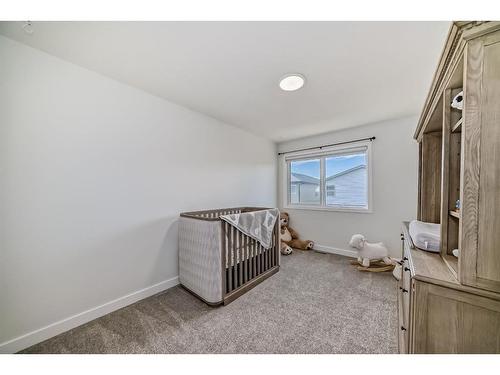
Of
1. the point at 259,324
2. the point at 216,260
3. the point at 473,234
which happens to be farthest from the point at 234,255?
the point at 473,234

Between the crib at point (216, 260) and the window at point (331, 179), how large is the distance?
1.73 metres

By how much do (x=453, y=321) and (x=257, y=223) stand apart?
5.45 ft

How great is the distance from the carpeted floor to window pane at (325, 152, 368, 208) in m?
1.31

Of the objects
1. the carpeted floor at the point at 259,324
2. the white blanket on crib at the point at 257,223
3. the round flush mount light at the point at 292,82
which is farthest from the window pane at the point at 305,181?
the round flush mount light at the point at 292,82

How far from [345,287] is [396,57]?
2225 mm

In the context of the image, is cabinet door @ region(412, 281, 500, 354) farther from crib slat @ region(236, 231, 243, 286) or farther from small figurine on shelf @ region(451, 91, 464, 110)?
crib slat @ region(236, 231, 243, 286)

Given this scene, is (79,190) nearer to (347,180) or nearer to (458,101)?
(458,101)

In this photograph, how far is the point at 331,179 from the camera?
340cm

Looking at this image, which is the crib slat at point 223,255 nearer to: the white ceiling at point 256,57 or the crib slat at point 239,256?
the crib slat at point 239,256

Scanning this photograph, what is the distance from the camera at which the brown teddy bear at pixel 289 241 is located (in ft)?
10.8
